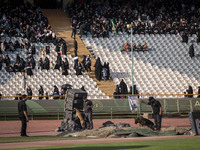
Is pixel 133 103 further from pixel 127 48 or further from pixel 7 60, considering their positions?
pixel 127 48

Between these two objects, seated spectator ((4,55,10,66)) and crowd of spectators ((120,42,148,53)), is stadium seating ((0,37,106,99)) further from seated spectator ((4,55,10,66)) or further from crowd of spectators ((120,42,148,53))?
crowd of spectators ((120,42,148,53))

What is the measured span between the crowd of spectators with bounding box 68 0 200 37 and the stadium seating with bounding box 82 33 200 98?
0.78 metres

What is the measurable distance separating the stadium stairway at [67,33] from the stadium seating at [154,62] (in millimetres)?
845

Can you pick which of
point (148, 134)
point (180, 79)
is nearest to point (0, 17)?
point (180, 79)

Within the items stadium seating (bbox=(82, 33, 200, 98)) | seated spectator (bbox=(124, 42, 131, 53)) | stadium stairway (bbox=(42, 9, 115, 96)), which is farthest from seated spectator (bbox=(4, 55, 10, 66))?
seated spectator (bbox=(124, 42, 131, 53))

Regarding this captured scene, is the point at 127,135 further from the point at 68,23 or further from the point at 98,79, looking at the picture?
the point at 68,23

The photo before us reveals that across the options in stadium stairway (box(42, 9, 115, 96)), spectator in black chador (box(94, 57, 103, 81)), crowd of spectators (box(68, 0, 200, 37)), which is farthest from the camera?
crowd of spectators (box(68, 0, 200, 37))

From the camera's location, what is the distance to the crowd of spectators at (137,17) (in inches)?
1907

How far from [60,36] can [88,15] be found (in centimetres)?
373

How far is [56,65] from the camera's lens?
1583 inches

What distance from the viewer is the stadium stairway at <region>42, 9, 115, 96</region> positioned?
40.5 m

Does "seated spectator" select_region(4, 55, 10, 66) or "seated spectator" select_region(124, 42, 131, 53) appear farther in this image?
"seated spectator" select_region(124, 42, 131, 53)

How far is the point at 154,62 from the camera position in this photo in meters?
46.0

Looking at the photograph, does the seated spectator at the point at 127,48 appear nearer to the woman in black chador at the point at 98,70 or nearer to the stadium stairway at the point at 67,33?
the stadium stairway at the point at 67,33
